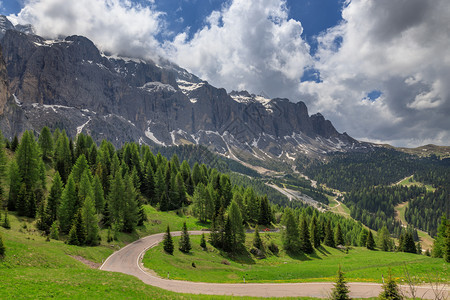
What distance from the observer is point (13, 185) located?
4859 centimetres

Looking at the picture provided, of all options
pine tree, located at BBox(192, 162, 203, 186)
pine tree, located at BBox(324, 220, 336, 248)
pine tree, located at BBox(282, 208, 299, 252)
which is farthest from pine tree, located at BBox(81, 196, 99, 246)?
pine tree, located at BBox(324, 220, 336, 248)

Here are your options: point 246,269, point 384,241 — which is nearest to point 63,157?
point 246,269

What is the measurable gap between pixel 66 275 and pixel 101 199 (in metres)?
34.0

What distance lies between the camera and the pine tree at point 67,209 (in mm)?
45084

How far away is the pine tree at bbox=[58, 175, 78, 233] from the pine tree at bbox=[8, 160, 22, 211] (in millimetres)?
11506

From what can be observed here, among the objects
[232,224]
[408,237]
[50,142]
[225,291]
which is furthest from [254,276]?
[50,142]

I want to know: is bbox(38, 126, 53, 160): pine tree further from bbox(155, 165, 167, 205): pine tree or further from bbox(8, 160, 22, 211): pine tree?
bbox(155, 165, 167, 205): pine tree

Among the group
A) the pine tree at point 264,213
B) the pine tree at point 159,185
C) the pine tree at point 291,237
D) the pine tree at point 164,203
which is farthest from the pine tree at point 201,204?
the pine tree at point 291,237

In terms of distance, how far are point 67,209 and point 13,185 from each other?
47.1 feet

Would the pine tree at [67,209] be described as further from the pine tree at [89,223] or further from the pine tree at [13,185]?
the pine tree at [13,185]

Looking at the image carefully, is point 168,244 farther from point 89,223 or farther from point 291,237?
point 291,237

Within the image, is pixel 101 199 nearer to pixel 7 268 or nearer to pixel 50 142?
pixel 7 268

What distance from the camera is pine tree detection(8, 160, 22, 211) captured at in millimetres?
47812

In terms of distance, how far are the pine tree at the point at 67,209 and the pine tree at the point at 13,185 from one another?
11506 mm
